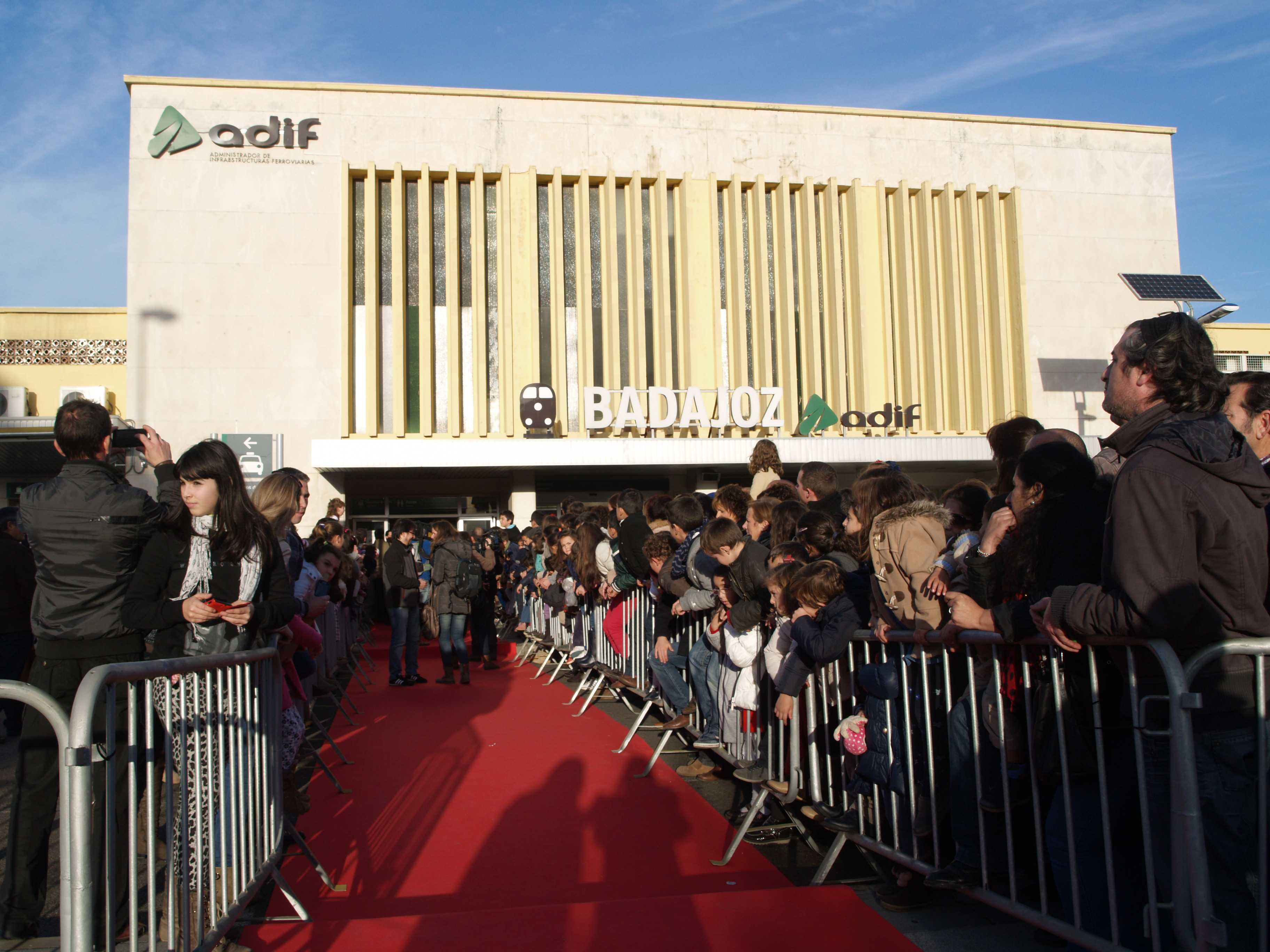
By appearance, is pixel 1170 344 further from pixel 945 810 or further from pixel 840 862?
pixel 840 862

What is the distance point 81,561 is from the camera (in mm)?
3984

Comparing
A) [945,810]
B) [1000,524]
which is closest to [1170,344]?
[1000,524]

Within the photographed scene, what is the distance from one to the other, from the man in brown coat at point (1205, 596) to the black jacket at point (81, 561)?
12.2 feet

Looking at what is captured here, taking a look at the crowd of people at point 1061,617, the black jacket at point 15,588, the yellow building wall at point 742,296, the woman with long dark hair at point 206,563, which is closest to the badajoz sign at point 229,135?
the yellow building wall at point 742,296

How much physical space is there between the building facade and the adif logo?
0.06 metres

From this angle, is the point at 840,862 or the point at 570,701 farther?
the point at 570,701

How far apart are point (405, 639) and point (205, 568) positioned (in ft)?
26.8

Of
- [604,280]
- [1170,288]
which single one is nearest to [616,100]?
[604,280]

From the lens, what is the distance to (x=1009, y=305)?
27.2m

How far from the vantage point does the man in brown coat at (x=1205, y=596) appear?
8.94 feet

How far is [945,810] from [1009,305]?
26.0 meters

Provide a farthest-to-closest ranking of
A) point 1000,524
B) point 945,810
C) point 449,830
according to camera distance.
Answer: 1. point 449,830
2. point 945,810
3. point 1000,524

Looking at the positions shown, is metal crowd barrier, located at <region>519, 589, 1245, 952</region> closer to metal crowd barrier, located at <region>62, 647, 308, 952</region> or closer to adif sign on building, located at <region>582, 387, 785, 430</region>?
metal crowd barrier, located at <region>62, 647, 308, 952</region>

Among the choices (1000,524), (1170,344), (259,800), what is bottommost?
(259,800)
